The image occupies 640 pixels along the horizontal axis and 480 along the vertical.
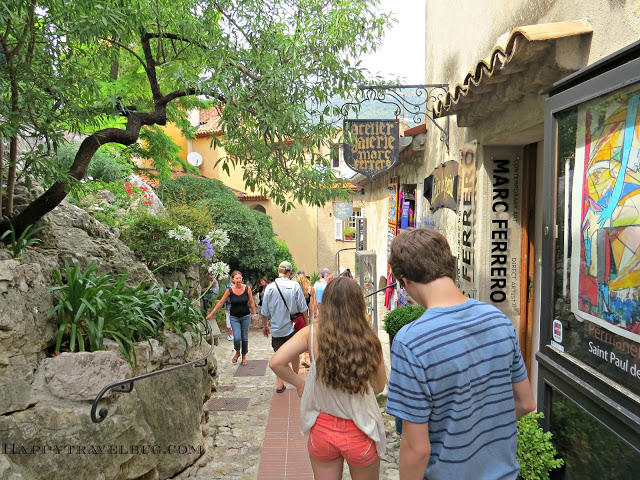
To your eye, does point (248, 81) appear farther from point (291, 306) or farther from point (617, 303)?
point (617, 303)

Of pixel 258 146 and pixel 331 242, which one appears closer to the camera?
pixel 258 146

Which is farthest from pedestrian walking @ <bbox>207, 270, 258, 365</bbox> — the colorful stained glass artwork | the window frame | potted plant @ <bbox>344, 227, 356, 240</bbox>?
potted plant @ <bbox>344, 227, 356, 240</bbox>

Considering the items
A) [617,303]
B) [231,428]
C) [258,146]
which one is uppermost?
[258,146]

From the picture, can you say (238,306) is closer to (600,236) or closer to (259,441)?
(259,441)

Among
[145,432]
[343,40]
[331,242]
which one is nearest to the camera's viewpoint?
[145,432]

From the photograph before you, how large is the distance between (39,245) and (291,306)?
295 cm

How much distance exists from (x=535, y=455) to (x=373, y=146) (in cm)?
467

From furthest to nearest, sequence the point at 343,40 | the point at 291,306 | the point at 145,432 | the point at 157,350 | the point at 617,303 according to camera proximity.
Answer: the point at 291,306
the point at 343,40
the point at 157,350
the point at 145,432
the point at 617,303

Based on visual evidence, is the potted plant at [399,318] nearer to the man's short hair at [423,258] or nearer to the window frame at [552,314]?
the window frame at [552,314]

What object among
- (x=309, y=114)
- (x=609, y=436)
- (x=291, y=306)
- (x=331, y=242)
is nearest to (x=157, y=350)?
(x=291, y=306)

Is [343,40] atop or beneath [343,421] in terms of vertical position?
atop

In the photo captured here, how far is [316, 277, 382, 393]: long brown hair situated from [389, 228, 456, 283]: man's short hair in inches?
32.9

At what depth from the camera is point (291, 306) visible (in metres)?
6.61

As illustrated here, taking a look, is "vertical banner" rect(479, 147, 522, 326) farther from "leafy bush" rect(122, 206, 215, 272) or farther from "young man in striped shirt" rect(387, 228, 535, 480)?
"leafy bush" rect(122, 206, 215, 272)
